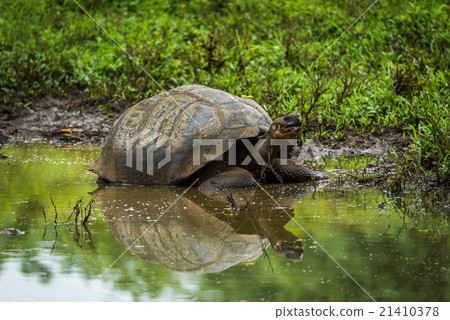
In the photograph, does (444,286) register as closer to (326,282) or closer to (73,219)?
(326,282)

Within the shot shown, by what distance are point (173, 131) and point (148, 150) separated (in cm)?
31

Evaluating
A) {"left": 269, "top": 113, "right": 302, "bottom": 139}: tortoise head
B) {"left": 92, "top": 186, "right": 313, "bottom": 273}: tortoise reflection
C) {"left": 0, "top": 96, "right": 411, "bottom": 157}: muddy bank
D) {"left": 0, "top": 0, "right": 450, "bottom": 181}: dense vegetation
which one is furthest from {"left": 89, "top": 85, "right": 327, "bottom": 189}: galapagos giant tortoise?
{"left": 0, "top": 0, "right": 450, "bottom": 181}: dense vegetation

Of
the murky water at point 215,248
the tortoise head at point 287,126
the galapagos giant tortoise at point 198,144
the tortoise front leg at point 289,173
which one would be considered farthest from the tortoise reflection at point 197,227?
the tortoise head at point 287,126

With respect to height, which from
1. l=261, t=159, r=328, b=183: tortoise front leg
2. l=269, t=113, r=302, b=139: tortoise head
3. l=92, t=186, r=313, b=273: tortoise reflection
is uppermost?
l=269, t=113, r=302, b=139: tortoise head

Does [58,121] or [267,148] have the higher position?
[267,148]

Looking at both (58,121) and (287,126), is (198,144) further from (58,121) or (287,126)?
(58,121)

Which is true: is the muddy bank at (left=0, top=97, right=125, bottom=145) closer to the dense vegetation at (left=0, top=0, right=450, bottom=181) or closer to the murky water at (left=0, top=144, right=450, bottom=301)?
the dense vegetation at (left=0, top=0, right=450, bottom=181)

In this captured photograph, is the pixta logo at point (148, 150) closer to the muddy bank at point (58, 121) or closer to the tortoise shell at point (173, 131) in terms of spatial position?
the tortoise shell at point (173, 131)

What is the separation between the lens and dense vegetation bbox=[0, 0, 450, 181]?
886 cm

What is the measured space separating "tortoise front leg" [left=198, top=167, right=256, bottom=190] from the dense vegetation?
6.76 ft

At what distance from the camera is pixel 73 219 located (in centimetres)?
499

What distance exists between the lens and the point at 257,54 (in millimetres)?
11086

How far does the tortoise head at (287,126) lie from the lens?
6.21m

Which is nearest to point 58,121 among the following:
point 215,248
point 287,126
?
point 287,126
